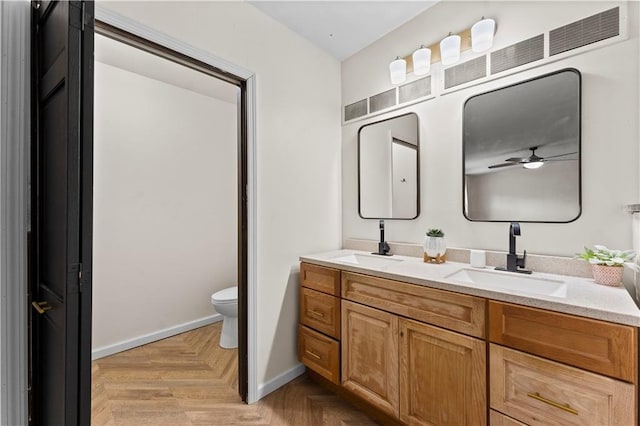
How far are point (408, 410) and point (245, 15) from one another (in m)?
2.51

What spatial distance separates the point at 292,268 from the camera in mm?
2240

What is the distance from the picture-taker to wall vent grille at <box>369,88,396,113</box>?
2.27m

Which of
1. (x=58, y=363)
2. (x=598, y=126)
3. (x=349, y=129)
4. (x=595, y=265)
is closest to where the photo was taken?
(x=58, y=363)

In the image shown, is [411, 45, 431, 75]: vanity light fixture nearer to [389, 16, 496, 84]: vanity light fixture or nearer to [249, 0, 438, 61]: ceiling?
[389, 16, 496, 84]: vanity light fixture

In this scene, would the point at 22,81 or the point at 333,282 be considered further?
the point at 333,282

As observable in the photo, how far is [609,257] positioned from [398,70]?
1627 mm

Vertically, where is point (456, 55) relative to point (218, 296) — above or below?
above

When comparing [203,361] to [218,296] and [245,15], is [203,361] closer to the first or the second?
[218,296]

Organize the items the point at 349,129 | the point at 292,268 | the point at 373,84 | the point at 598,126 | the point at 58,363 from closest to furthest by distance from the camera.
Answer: the point at 58,363 < the point at 598,126 < the point at 292,268 < the point at 373,84 < the point at 349,129

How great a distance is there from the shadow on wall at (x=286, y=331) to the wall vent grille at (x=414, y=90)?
1.48 metres

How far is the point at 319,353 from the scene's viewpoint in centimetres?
203

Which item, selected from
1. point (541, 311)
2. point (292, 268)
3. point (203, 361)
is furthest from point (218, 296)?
point (541, 311)

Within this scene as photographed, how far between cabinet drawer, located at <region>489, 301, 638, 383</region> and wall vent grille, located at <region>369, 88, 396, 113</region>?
1.61 metres

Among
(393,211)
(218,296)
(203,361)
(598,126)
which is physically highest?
(598,126)
